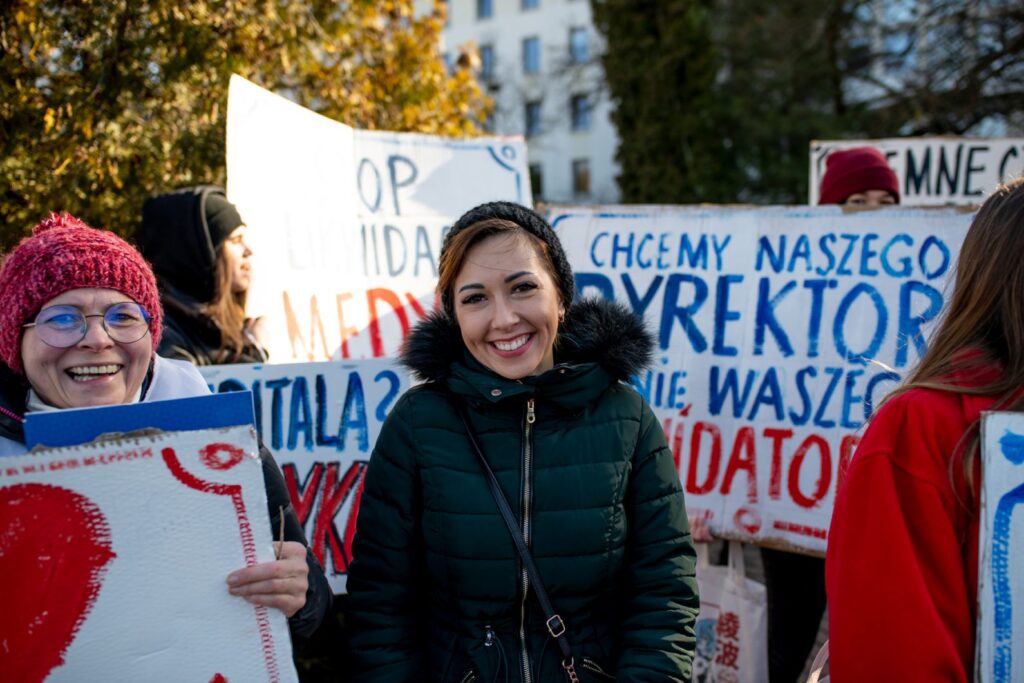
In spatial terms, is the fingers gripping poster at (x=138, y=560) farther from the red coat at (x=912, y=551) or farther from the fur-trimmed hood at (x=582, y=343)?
the red coat at (x=912, y=551)

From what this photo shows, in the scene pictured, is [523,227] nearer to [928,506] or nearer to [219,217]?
[928,506]

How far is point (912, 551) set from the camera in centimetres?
145

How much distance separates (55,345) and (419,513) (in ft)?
2.58

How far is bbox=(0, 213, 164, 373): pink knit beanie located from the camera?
1678 millimetres

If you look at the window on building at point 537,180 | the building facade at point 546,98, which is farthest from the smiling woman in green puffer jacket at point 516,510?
the window on building at point 537,180

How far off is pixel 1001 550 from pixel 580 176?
126ft

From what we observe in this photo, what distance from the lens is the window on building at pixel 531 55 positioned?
39844mm

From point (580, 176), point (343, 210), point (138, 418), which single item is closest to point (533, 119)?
point (580, 176)

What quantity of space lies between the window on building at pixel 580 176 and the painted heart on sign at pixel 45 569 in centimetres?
3743

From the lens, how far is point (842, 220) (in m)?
3.38

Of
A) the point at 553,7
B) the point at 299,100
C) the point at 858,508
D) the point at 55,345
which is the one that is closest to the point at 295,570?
the point at 55,345

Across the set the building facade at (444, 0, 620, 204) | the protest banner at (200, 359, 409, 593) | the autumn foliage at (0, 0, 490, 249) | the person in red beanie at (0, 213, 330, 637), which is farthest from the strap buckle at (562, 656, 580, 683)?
the building facade at (444, 0, 620, 204)

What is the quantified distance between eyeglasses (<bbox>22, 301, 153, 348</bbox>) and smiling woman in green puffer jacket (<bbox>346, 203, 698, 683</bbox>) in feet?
1.82

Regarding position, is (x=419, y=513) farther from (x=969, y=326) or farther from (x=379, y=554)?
(x=969, y=326)
